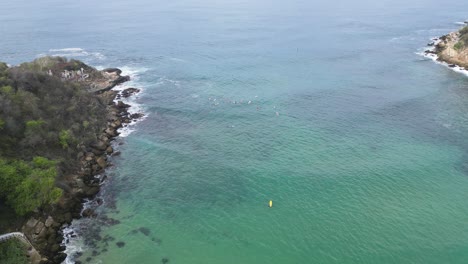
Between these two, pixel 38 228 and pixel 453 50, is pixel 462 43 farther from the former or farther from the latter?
pixel 38 228

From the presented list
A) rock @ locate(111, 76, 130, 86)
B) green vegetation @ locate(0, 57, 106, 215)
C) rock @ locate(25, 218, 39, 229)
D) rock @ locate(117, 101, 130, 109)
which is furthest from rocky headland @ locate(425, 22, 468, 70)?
rock @ locate(25, 218, 39, 229)

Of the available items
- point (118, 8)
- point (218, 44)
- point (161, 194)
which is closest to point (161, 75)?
point (218, 44)

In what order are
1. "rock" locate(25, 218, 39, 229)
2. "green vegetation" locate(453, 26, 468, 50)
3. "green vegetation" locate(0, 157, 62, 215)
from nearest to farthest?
"green vegetation" locate(0, 157, 62, 215), "rock" locate(25, 218, 39, 229), "green vegetation" locate(453, 26, 468, 50)

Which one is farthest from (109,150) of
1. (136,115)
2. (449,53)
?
(449,53)

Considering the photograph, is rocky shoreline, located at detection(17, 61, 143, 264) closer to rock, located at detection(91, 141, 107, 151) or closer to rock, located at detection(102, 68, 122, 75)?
rock, located at detection(91, 141, 107, 151)

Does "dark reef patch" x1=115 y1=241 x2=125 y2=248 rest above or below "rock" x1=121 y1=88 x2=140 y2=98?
below

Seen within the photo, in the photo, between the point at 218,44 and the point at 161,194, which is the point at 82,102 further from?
the point at 218,44
